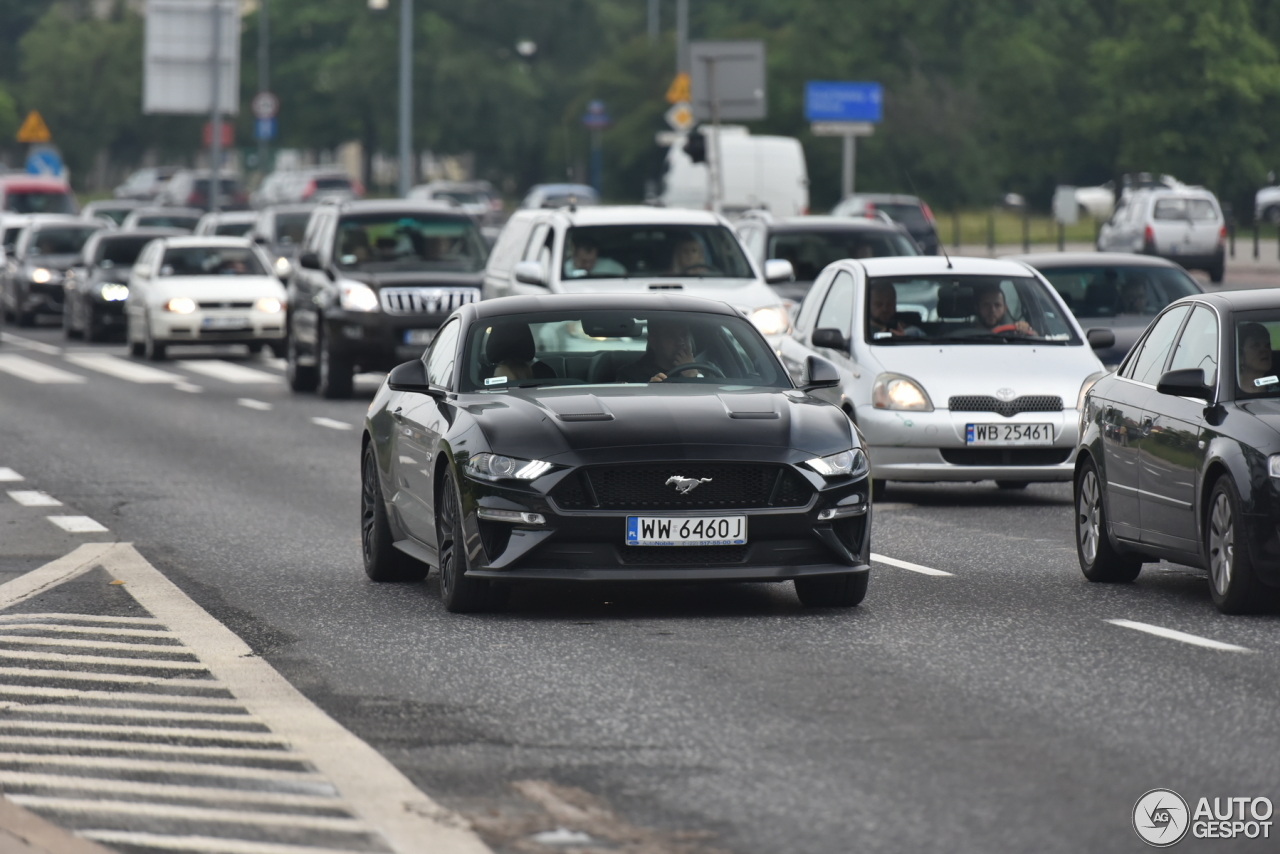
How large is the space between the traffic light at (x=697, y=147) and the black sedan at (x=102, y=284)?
7.99 metres

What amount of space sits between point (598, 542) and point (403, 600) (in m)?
1.47

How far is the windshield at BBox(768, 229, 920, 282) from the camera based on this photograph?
988 inches

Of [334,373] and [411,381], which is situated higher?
[411,381]

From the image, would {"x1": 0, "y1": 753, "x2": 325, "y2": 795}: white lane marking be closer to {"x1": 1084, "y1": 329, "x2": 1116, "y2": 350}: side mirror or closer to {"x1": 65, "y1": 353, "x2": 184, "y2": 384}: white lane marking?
{"x1": 1084, "y1": 329, "x2": 1116, "y2": 350}: side mirror

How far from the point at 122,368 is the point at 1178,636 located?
23.1m

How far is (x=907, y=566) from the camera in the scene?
42.0ft

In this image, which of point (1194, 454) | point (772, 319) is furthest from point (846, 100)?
point (1194, 454)

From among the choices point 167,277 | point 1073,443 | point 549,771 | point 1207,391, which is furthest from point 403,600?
point 167,277

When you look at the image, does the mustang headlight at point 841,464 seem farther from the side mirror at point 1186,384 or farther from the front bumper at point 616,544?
the side mirror at point 1186,384

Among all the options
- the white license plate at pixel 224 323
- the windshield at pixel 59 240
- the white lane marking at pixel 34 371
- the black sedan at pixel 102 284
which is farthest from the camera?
the windshield at pixel 59 240

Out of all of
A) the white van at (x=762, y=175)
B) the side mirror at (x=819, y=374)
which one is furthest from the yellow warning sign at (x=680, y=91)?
the side mirror at (x=819, y=374)

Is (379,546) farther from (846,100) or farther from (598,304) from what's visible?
(846,100)

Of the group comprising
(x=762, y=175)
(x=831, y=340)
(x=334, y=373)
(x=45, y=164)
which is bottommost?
(x=334, y=373)

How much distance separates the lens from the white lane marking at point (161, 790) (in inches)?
275
